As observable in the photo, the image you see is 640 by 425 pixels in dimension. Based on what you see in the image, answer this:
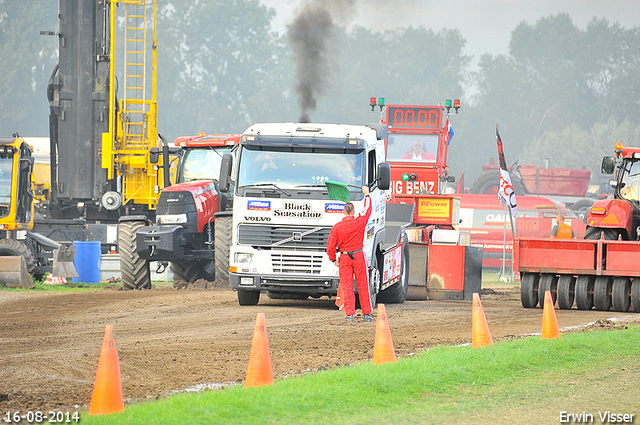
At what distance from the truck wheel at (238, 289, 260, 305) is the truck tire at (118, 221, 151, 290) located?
4.26m

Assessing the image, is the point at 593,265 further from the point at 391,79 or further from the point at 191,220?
the point at 391,79

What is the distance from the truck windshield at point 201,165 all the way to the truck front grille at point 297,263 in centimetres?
603

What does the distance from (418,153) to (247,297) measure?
10.9 m

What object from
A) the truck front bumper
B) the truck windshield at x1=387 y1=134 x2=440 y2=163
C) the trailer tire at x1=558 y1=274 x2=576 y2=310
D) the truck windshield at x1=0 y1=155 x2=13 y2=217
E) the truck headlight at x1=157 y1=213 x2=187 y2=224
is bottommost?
the trailer tire at x1=558 y1=274 x2=576 y2=310

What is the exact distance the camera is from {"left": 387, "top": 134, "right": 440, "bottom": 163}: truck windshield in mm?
24797

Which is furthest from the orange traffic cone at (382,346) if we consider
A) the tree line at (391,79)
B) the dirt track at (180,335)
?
the tree line at (391,79)

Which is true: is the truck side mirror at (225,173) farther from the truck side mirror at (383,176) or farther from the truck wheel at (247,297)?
the truck side mirror at (383,176)

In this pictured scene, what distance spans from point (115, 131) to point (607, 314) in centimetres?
1369

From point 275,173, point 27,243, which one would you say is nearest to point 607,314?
point 275,173

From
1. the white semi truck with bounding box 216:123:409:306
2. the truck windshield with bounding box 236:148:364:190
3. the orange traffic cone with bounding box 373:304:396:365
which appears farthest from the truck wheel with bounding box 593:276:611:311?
the orange traffic cone with bounding box 373:304:396:365

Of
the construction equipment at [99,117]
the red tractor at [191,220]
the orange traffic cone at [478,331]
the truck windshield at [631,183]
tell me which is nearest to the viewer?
the orange traffic cone at [478,331]

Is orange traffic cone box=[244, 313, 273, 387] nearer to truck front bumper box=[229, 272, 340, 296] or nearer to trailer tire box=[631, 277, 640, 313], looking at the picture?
truck front bumper box=[229, 272, 340, 296]

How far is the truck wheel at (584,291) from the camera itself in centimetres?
1555

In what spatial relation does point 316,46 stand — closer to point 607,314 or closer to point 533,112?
point 607,314
